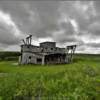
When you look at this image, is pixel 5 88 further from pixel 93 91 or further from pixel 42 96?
pixel 93 91

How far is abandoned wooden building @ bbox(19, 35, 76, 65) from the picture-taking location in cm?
5259

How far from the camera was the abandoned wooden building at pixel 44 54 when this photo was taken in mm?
52594

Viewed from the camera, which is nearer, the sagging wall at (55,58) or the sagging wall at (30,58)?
the sagging wall at (30,58)

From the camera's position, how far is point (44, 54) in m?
53.6

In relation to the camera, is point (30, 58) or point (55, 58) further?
point (55, 58)

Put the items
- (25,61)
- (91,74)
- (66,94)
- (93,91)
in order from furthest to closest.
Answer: (25,61)
(91,74)
(93,91)
(66,94)

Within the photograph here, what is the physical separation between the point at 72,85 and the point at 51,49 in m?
34.9

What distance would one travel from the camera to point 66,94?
17.9m

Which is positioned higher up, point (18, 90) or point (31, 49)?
point (31, 49)

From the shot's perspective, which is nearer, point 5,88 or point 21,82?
point 5,88

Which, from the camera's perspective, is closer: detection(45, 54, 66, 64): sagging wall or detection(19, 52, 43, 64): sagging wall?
detection(19, 52, 43, 64): sagging wall

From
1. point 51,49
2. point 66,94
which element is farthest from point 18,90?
point 51,49

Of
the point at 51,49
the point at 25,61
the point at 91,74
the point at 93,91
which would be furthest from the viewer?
the point at 51,49

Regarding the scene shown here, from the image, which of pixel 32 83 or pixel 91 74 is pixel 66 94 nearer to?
pixel 32 83
